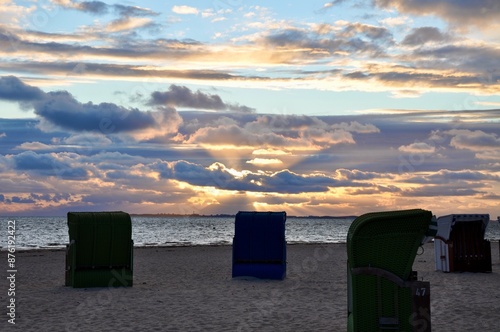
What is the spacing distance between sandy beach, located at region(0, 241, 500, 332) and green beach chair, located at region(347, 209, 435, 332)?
7.42ft

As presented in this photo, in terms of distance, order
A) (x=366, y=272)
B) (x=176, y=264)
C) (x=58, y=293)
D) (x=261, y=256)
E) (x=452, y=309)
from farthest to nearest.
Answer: (x=176, y=264) → (x=261, y=256) → (x=58, y=293) → (x=452, y=309) → (x=366, y=272)

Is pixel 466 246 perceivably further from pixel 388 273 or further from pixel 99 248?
pixel 388 273

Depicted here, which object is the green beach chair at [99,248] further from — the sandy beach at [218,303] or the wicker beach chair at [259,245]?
the wicker beach chair at [259,245]

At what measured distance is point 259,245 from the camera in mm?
20531

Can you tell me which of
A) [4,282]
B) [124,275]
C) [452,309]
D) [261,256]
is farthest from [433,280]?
[4,282]

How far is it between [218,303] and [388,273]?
21.2 feet

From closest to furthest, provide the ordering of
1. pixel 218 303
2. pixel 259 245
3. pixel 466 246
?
1. pixel 218 303
2. pixel 259 245
3. pixel 466 246

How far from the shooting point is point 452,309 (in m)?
14.5

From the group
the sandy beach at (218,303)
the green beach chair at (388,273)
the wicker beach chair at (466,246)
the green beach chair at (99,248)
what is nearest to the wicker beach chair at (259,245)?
the sandy beach at (218,303)

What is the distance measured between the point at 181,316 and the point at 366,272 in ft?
16.4

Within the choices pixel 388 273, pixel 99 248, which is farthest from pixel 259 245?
pixel 388 273

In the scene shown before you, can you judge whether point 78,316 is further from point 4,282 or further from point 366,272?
point 4,282

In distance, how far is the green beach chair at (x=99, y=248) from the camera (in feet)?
59.1

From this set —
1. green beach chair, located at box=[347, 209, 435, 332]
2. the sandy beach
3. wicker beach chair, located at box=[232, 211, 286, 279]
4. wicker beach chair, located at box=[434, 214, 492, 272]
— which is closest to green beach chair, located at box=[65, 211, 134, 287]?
the sandy beach
